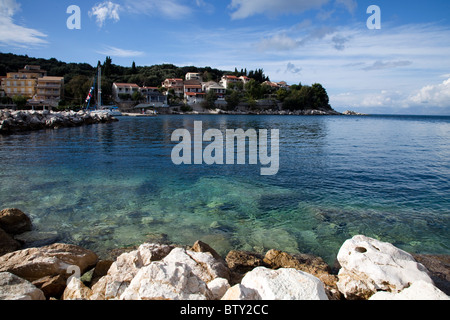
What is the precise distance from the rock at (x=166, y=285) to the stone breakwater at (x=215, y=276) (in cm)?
1

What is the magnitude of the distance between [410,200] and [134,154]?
16984mm

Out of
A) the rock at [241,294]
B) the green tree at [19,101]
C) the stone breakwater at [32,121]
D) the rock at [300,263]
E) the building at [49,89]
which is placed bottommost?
the rock at [300,263]

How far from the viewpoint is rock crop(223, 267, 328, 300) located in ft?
11.4

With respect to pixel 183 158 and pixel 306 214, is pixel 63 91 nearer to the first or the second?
pixel 183 158

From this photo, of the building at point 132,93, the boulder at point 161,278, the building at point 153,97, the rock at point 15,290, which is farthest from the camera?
the building at point 153,97

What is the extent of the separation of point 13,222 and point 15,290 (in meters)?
4.46

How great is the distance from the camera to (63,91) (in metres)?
92.3

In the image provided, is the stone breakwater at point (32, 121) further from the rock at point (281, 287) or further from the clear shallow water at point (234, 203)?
the rock at point (281, 287)

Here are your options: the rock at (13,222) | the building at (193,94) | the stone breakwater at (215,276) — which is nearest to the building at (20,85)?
the building at (193,94)

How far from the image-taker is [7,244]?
6.32m

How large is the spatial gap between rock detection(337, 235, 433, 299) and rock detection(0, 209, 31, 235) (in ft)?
27.0

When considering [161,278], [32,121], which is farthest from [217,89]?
[161,278]

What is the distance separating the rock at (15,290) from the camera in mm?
3711
